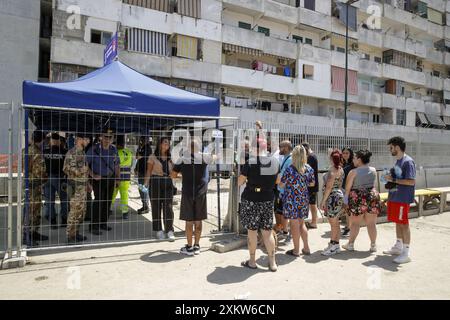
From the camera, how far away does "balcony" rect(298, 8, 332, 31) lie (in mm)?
26123

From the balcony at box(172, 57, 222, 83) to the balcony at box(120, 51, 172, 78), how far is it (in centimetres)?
43

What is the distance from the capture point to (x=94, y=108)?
4961 millimetres

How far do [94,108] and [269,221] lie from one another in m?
3.00

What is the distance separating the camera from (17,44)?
18078 mm

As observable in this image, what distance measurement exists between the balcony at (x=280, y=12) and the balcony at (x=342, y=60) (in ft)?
14.0

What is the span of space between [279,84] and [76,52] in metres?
13.9

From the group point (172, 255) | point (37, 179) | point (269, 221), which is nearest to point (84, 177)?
point (37, 179)

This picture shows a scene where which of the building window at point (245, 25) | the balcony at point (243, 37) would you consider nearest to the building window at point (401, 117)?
the balcony at point (243, 37)

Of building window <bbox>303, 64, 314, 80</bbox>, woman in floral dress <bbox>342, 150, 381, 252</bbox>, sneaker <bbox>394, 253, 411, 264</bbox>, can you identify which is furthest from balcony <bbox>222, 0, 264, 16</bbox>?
sneaker <bbox>394, 253, 411, 264</bbox>

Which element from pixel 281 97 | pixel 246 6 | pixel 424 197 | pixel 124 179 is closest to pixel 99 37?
pixel 246 6

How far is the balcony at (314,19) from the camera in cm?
2612
